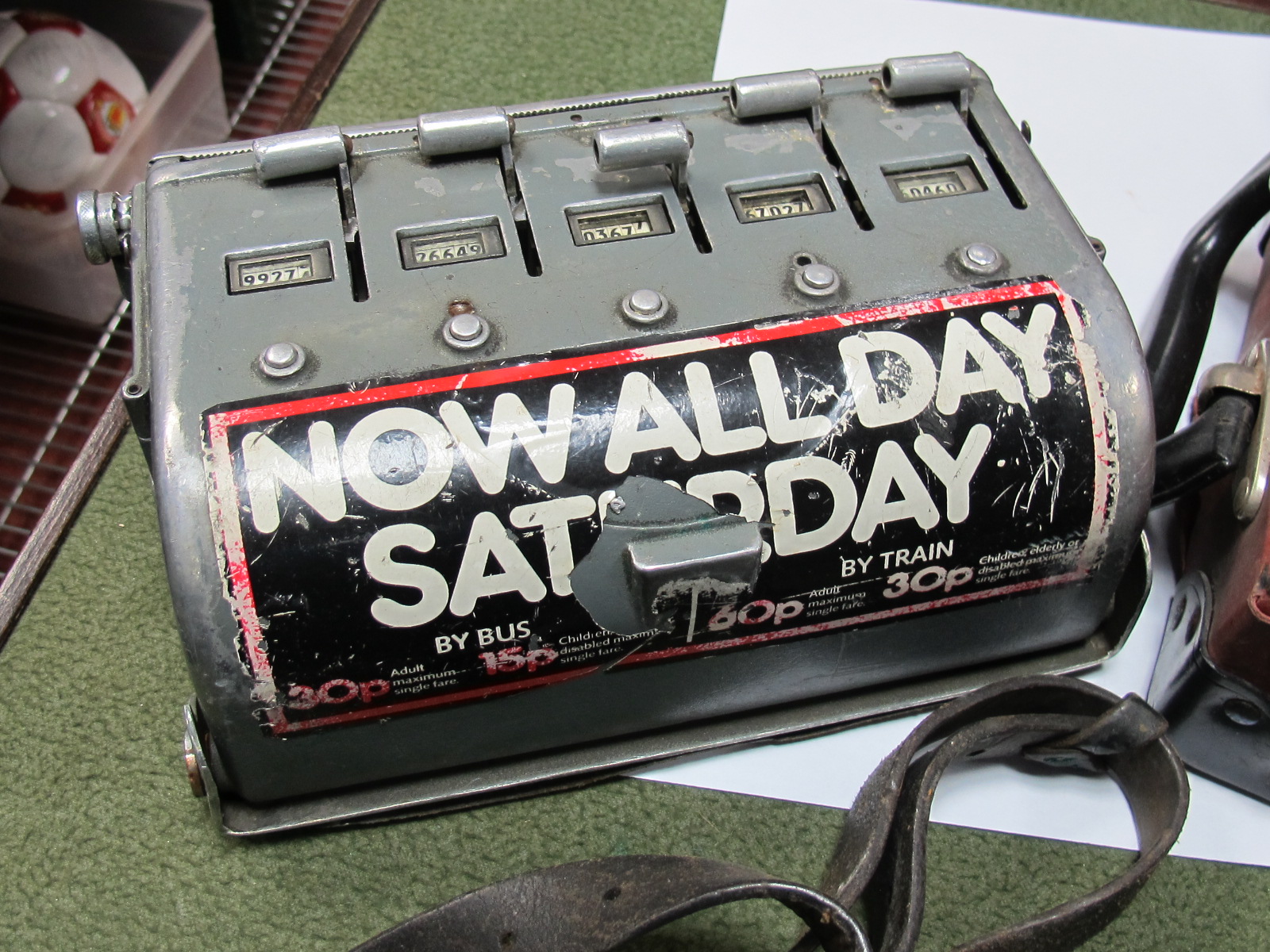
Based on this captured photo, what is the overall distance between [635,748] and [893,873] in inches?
8.3

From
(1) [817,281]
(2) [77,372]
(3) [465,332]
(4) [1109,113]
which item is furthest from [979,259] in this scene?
(2) [77,372]

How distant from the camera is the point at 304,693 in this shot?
0.75 m

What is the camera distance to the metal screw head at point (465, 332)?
2.53ft

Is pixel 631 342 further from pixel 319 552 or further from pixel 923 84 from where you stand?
pixel 923 84

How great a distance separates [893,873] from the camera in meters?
0.83

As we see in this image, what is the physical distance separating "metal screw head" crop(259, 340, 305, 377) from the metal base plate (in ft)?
0.83

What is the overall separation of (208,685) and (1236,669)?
71 cm

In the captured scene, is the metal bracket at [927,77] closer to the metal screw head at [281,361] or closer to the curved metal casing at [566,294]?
the curved metal casing at [566,294]

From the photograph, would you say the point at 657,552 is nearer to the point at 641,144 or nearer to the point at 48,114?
the point at 641,144

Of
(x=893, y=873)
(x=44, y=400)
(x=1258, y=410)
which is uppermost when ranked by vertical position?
(x=44, y=400)

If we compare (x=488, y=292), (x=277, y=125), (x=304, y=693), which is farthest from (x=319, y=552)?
(x=277, y=125)

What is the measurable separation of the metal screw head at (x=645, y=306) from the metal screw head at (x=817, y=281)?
10cm

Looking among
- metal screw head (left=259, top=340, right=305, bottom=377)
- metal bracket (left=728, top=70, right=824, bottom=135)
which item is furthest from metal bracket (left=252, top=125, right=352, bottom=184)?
metal bracket (left=728, top=70, right=824, bottom=135)

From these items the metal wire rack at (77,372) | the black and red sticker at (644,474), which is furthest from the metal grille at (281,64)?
the black and red sticker at (644,474)
